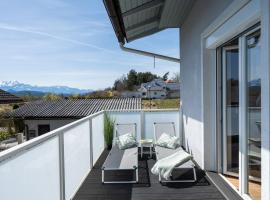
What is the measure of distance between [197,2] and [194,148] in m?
2.84

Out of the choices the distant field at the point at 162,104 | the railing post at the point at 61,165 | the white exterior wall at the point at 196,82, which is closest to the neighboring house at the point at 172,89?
the distant field at the point at 162,104

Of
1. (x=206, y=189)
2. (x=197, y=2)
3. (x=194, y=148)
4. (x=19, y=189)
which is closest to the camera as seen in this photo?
(x=19, y=189)

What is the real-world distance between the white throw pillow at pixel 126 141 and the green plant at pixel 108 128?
2.31ft

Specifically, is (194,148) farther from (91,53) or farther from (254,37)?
(91,53)

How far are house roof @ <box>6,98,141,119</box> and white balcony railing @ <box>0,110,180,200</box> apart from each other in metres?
18.7

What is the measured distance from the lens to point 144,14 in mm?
7023

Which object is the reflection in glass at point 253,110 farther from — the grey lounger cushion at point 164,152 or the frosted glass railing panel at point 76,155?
the frosted glass railing panel at point 76,155

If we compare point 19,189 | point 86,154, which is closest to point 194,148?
point 86,154

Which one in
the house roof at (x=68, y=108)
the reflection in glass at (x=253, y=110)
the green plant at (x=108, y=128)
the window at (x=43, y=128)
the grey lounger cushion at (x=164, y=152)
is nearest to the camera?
the reflection in glass at (x=253, y=110)

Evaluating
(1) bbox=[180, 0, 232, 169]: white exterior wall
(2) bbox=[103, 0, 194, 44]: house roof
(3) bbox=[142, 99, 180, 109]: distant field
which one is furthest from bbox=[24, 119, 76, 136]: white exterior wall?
(1) bbox=[180, 0, 232, 169]: white exterior wall

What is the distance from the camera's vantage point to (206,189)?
450 centimetres

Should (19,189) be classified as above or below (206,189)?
above

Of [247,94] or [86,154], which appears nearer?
[247,94]

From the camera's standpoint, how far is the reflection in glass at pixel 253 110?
352cm
